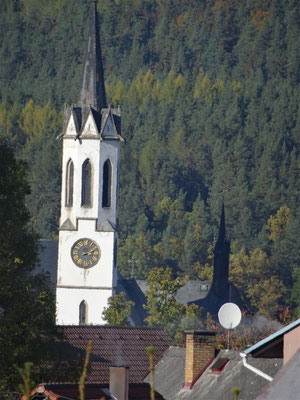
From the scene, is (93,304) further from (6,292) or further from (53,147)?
(53,147)

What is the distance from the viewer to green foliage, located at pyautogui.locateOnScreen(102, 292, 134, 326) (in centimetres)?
7975

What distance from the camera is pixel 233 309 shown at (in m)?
32.6

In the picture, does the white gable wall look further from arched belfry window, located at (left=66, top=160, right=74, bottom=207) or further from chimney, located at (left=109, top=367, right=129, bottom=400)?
chimney, located at (left=109, top=367, right=129, bottom=400)

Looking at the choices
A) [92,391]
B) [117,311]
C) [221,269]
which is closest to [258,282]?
[221,269]

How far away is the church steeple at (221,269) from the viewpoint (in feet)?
393

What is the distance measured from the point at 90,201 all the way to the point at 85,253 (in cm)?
273

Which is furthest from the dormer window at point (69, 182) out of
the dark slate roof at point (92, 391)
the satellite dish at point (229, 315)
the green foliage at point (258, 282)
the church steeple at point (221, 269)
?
the dark slate roof at point (92, 391)

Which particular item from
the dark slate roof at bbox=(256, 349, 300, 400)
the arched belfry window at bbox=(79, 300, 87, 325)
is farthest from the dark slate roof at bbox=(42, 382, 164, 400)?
the arched belfry window at bbox=(79, 300, 87, 325)

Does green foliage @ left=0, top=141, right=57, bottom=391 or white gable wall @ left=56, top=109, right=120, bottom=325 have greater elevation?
white gable wall @ left=56, top=109, right=120, bottom=325

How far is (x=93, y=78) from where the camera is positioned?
9981 centimetres

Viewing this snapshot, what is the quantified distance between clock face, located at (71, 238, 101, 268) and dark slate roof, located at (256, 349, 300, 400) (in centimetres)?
7883

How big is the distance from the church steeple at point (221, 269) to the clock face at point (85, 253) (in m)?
24.4

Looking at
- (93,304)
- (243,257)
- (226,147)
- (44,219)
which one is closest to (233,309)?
(93,304)

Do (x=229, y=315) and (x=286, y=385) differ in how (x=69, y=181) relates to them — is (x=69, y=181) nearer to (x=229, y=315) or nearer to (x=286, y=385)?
(x=229, y=315)
